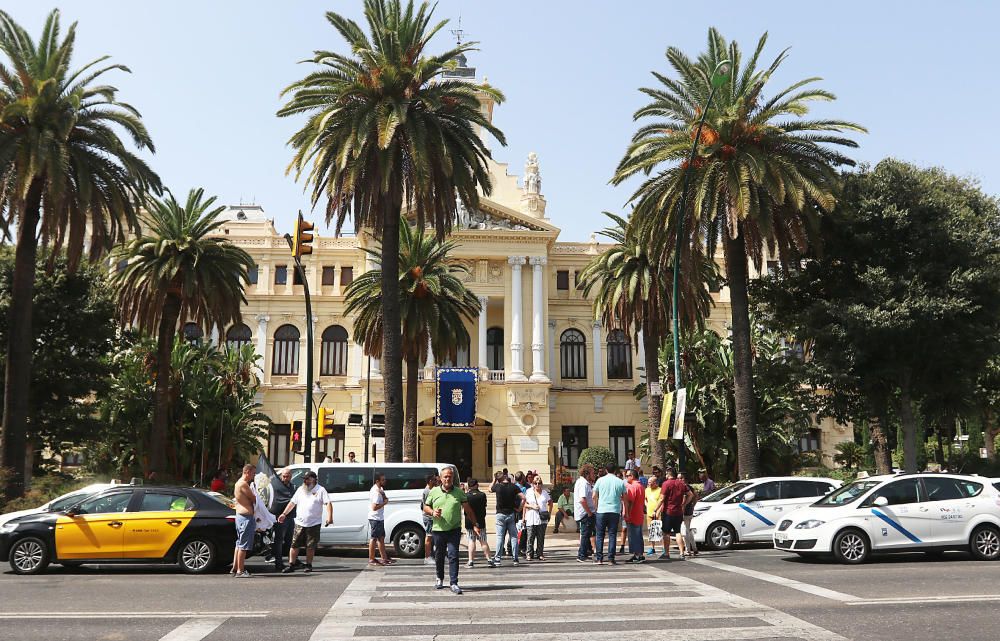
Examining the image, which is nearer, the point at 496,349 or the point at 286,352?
the point at 286,352

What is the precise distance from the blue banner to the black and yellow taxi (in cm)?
2985

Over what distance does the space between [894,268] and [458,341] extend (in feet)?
54.5

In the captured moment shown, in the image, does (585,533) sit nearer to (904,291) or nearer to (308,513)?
(308,513)

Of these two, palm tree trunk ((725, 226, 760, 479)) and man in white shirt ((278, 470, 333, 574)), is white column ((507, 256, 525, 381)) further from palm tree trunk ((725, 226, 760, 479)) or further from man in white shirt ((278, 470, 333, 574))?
man in white shirt ((278, 470, 333, 574))

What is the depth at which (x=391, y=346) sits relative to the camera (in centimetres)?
2373

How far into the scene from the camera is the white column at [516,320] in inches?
1953

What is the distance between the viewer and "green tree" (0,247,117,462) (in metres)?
32.0

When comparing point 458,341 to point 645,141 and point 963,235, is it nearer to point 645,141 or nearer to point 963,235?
point 645,141

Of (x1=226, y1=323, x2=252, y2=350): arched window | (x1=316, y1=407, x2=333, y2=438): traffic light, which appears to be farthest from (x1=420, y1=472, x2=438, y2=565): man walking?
(x1=226, y1=323, x2=252, y2=350): arched window

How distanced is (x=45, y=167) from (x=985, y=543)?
24431 millimetres

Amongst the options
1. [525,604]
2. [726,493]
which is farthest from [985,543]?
[525,604]

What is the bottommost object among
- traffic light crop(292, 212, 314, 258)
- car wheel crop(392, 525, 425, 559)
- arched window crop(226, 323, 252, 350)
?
car wheel crop(392, 525, 425, 559)

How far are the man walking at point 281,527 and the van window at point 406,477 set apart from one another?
6.70ft

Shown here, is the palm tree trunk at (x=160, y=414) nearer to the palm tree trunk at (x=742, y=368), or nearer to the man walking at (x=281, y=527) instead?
the man walking at (x=281, y=527)
